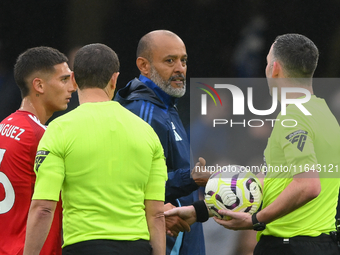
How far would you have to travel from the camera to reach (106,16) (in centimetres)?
586

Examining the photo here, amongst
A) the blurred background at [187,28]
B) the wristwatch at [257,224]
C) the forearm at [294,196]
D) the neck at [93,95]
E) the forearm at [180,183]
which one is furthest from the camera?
the blurred background at [187,28]

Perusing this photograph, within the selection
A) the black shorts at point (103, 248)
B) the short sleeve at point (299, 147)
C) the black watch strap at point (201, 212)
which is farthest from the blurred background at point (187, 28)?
the black shorts at point (103, 248)

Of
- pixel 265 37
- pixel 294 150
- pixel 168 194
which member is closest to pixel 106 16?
pixel 265 37

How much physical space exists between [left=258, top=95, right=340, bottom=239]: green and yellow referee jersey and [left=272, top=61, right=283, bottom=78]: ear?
25 centimetres

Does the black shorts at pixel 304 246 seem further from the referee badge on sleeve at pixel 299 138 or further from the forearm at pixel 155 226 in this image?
the forearm at pixel 155 226

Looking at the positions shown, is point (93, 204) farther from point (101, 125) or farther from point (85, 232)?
point (101, 125)

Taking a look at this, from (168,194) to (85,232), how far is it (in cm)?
118

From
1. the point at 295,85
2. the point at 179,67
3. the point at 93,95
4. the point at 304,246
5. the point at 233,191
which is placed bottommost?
the point at 304,246

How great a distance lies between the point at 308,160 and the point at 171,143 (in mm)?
1061

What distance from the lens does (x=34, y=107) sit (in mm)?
2742

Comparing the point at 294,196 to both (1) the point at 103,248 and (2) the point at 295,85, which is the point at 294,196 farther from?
(1) the point at 103,248

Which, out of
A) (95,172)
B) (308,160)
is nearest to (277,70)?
(308,160)

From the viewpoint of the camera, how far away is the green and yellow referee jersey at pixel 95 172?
176 cm

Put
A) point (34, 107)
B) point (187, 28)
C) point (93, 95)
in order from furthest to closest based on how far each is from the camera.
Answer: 1. point (187, 28)
2. point (34, 107)
3. point (93, 95)
